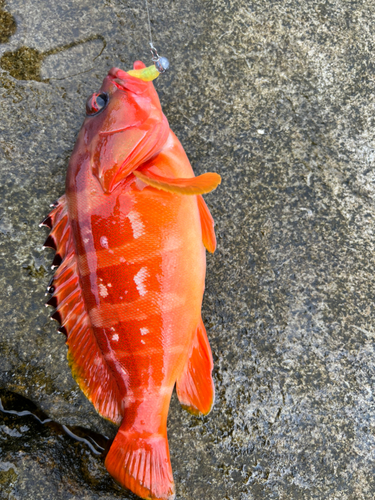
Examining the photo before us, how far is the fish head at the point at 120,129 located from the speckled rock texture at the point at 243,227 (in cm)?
53

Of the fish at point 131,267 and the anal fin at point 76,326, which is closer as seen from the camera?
the fish at point 131,267

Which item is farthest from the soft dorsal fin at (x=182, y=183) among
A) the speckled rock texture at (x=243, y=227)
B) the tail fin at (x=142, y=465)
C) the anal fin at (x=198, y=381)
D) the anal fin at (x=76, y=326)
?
the tail fin at (x=142, y=465)

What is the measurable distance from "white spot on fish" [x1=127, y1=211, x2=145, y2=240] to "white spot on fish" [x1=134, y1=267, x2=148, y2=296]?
145 millimetres

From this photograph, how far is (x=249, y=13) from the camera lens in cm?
232

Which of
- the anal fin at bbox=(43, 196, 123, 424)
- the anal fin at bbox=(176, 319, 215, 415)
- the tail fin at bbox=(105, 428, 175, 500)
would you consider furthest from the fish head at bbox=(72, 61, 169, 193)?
the tail fin at bbox=(105, 428, 175, 500)

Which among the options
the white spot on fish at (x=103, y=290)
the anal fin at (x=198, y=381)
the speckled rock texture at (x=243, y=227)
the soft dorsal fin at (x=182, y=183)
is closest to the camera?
the soft dorsal fin at (x=182, y=183)

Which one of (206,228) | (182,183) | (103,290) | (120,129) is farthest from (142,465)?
(120,129)

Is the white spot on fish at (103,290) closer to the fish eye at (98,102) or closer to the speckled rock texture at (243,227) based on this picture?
the speckled rock texture at (243,227)

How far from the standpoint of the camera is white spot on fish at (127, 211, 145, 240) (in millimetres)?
1633

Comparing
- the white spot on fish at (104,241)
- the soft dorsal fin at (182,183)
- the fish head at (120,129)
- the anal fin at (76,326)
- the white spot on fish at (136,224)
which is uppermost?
the fish head at (120,129)

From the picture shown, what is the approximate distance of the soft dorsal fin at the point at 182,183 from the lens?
1.57 m

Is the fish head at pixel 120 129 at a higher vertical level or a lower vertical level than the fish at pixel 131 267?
higher

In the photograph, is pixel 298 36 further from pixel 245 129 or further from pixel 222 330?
pixel 222 330

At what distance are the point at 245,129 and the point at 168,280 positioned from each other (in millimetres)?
1077
